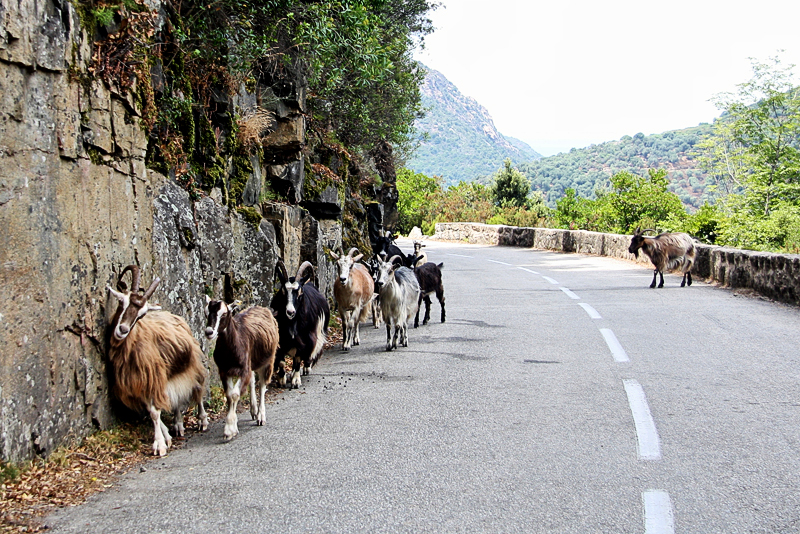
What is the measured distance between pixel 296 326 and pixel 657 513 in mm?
5103

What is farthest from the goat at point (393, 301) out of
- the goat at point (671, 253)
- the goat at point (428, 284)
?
the goat at point (671, 253)

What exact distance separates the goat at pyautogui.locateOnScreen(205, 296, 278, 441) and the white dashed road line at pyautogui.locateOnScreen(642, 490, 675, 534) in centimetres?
350

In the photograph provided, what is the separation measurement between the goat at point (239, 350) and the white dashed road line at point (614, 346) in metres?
4.35

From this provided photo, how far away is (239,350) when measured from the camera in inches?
271

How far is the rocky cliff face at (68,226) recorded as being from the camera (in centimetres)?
516

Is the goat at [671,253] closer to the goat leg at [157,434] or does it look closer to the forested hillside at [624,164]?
the goat leg at [157,434]

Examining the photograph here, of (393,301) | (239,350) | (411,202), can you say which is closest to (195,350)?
(239,350)

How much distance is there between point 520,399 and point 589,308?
22.7 ft

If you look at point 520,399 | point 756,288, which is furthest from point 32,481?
point 756,288

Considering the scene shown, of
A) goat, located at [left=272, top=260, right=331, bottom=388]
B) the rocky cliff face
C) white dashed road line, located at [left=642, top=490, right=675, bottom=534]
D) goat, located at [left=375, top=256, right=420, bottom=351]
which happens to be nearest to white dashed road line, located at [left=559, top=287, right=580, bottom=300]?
goat, located at [left=375, top=256, right=420, bottom=351]

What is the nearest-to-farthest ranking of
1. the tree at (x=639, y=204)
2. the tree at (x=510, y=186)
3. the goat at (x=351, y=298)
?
the goat at (x=351, y=298) < the tree at (x=639, y=204) < the tree at (x=510, y=186)

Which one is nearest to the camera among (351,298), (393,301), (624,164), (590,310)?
(393,301)

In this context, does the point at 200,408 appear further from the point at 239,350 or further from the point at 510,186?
the point at 510,186

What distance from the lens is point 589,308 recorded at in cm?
1400
